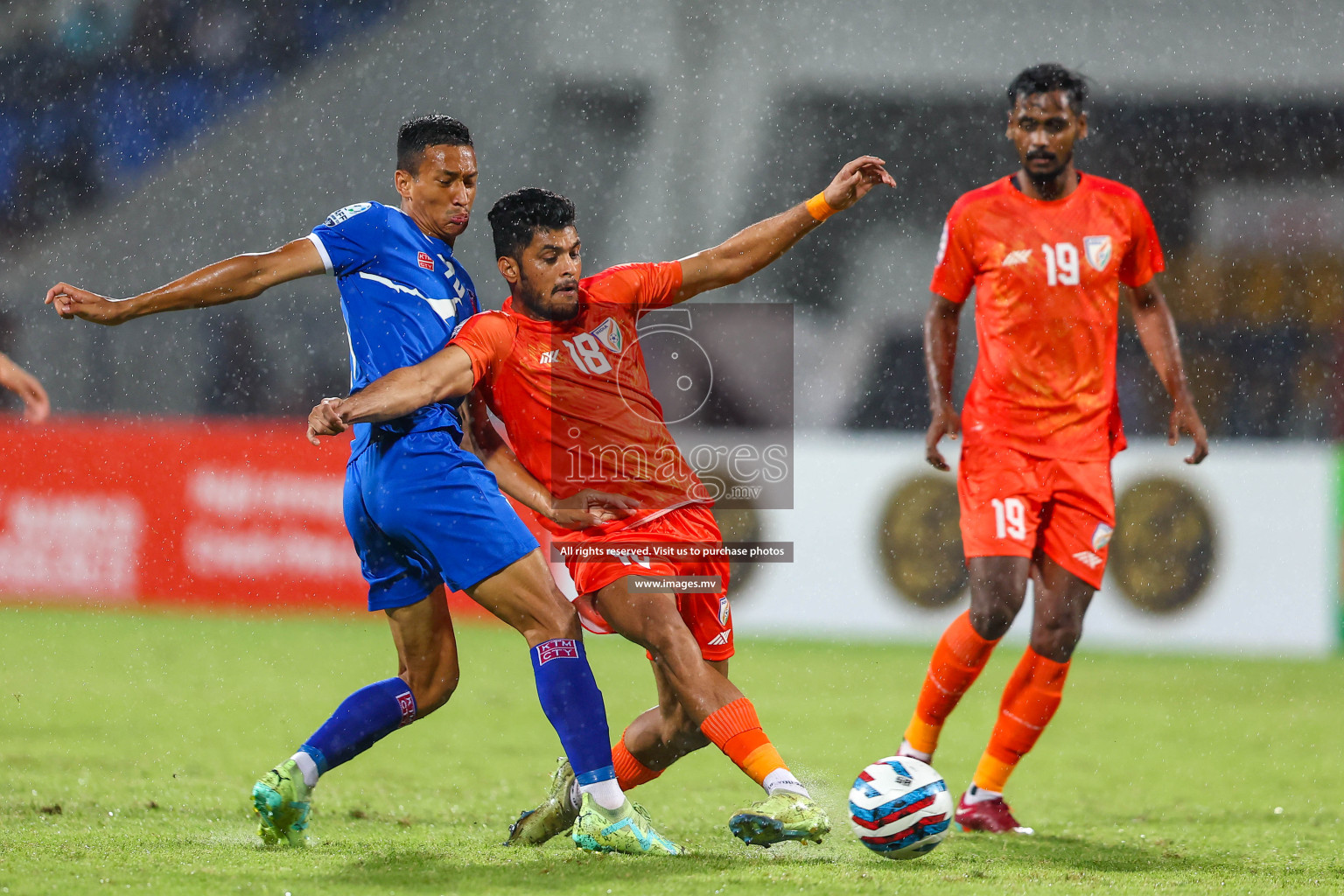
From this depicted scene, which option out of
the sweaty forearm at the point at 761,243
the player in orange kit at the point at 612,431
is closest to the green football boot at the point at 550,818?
the player in orange kit at the point at 612,431

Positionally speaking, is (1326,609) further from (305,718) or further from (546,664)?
(546,664)

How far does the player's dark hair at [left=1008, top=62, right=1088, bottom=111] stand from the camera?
410 centimetres

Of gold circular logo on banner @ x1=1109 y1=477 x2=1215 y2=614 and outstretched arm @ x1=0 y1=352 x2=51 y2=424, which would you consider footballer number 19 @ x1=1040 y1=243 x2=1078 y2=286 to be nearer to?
outstretched arm @ x1=0 y1=352 x2=51 y2=424

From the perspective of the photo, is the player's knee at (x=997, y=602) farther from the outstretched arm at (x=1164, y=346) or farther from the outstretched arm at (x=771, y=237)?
the outstretched arm at (x=771, y=237)

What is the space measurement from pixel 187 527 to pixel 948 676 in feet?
21.6

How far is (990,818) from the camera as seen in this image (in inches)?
160

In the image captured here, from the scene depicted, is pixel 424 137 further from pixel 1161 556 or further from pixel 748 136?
pixel 748 136

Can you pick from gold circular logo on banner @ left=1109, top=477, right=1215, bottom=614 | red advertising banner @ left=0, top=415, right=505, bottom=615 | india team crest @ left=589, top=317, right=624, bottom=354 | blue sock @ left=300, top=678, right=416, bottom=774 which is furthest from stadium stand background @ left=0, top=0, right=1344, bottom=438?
blue sock @ left=300, top=678, right=416, bottom=774

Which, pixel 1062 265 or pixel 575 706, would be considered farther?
pixel 1062 265

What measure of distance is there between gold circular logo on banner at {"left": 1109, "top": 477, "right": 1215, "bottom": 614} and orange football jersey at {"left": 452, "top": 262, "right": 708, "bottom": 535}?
17.9 feet

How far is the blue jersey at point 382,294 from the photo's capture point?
12.1 ft

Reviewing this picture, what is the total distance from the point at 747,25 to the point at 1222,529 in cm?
769

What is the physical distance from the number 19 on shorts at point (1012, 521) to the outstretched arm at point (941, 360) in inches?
11.1

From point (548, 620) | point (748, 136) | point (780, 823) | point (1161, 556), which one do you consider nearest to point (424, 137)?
point (548, 620)
